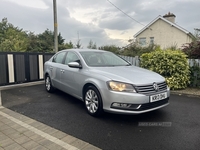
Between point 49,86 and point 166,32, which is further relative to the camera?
point 166,32

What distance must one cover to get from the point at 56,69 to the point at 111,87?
8.32 feet

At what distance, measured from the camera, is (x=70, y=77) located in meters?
4.18

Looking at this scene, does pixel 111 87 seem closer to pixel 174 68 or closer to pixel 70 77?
pixel 70 77

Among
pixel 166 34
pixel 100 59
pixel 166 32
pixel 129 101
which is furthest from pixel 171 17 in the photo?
pixel 129 101

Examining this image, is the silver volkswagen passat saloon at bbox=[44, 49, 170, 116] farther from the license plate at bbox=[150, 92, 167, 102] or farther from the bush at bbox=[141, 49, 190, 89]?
the bush at bbox=[141, 49, 190, 89]

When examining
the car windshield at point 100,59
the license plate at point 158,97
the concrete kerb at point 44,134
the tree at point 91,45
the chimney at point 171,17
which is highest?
the chimney at point 171,17

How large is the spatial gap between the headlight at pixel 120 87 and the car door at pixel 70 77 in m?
1.09

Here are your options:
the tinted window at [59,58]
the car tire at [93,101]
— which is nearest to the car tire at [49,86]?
the tinted window at [59,58]

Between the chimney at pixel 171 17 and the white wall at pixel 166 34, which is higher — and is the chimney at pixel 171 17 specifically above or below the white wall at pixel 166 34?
above

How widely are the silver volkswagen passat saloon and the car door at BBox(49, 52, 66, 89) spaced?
55 centimetres

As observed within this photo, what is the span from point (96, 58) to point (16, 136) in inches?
98.4

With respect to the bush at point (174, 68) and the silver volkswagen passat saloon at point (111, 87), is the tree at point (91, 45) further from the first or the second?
the silver volkswagen passat saloon at point (111, 87)

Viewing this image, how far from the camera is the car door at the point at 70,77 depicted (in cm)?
396

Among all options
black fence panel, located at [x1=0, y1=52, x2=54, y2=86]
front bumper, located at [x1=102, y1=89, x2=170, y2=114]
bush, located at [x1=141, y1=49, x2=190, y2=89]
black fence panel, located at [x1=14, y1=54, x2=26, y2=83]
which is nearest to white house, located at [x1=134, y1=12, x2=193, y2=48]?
bush, located at [x1=141, y1=49, x2=190, y2=89]
